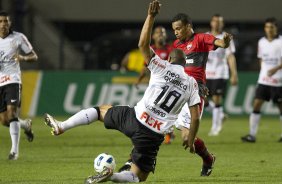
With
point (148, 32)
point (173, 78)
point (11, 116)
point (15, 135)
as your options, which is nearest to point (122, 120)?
point (173, 78)

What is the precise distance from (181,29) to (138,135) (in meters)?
2.23

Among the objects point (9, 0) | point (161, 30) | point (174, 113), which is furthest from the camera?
point (9, 0)

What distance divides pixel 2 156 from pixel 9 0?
1517 centimetres

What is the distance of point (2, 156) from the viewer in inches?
628

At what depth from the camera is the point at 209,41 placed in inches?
547

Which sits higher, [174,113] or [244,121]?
[174,113]

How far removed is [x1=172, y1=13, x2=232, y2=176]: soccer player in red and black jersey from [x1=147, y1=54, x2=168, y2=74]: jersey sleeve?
183 cm

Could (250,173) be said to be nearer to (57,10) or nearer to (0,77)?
(0,77)

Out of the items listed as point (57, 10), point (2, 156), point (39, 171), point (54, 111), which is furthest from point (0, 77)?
point (57, 10)

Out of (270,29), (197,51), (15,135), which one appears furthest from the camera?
(270,29)

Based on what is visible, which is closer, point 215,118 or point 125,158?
point 125,158

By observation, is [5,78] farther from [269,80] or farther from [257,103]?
[269,80]

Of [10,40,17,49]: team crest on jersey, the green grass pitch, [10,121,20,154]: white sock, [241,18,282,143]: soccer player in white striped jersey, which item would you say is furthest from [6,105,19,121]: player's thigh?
[241,18,282,143]: soccer player in white striped jersey

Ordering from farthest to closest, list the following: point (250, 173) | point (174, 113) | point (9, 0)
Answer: point (9, 0) → point (250, 173) → point (174, 113)
